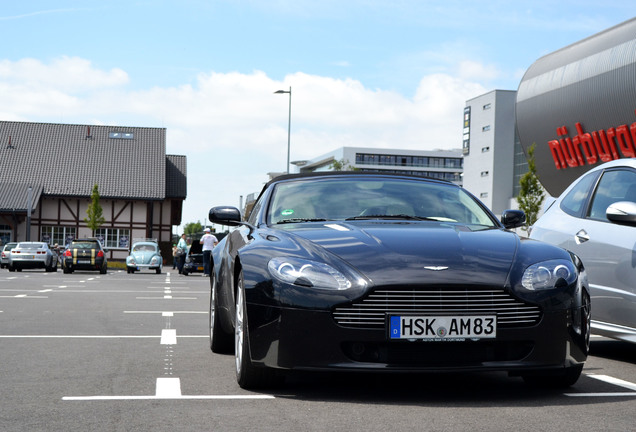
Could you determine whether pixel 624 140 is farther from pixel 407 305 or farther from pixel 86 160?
pixel 407 305

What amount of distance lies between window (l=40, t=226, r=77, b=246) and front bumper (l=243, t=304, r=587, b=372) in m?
59.9

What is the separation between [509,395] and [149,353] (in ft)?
10.4

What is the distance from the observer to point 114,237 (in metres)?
64.0

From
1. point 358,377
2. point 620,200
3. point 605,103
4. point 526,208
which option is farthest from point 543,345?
point 526,208

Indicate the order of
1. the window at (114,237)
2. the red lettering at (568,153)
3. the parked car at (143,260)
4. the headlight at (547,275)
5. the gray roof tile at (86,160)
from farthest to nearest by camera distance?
the gray roof tile at (86,160) → the window at (114,237) → the red lettering at (568,153) → the parked car at (143,260) → the headlight at (547,275)

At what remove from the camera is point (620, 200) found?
7672mm

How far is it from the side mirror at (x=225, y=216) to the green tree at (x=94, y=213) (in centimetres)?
5469

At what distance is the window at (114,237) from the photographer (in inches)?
2499

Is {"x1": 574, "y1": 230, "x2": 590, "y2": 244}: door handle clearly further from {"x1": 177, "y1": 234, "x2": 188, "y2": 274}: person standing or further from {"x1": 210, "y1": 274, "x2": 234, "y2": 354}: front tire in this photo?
{"x1": 177, "y1": 234, "x2": 188, "y2": 274}: person standing

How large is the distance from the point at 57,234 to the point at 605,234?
59.3 m

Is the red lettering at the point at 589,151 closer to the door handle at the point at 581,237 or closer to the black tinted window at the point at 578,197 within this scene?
the black tinted window at the point at 578,197

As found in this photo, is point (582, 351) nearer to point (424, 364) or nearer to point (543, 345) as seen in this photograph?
point (543, 345)

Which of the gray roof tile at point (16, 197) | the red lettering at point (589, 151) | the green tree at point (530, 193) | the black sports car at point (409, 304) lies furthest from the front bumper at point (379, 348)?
the gray roof tile at point (16, 197)

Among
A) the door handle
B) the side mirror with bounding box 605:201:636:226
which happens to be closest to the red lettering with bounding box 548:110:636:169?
the door handle
